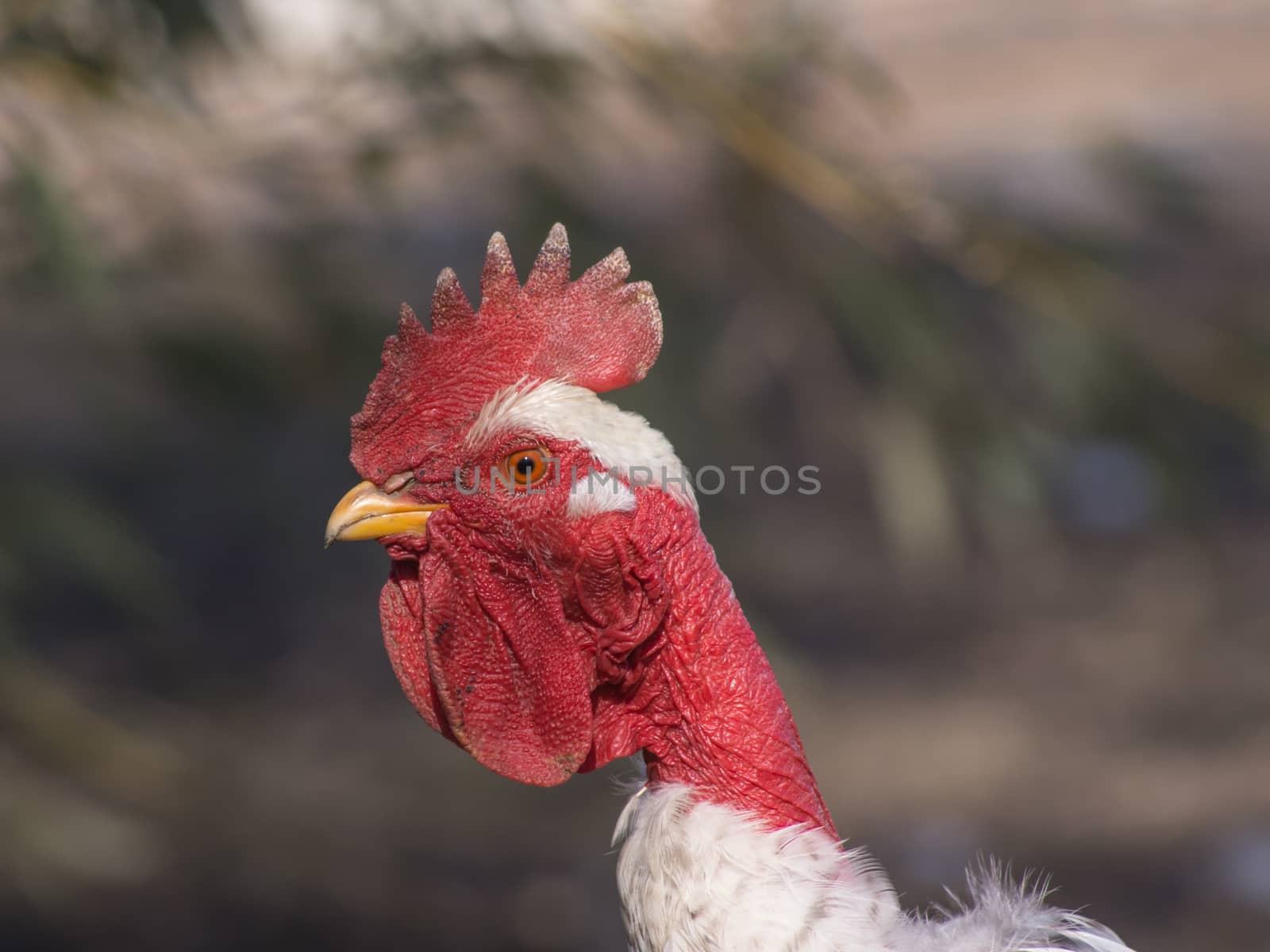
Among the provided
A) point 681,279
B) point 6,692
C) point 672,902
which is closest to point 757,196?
point 681,279

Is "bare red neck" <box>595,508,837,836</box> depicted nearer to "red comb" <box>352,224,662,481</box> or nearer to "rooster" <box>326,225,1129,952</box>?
"rooster" <box>326,225,1129,952</box>

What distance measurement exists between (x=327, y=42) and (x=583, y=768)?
13.6ft

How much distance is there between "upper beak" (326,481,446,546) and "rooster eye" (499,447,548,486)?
17 centimetres

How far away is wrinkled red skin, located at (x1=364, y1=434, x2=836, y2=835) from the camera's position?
2.33 meters

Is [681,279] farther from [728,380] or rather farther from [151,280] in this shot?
[151,280]

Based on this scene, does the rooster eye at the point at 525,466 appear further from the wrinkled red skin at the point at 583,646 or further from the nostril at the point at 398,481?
the nostril at the point at 398,481

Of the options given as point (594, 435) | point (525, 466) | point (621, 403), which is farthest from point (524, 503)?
point (621, 403)

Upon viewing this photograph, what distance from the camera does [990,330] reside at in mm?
8789

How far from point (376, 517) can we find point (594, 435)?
18.7 inches

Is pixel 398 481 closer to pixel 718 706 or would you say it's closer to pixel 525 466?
pixel 525 466

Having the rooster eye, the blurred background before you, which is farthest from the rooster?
the blurred background

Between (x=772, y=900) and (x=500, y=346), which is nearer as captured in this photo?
(x=772, y=900)

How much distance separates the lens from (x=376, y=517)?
8.16ft

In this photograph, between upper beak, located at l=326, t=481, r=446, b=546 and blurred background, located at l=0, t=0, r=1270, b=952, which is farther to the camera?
blurred background, located at l=0, t=0, r=1270, b=952
